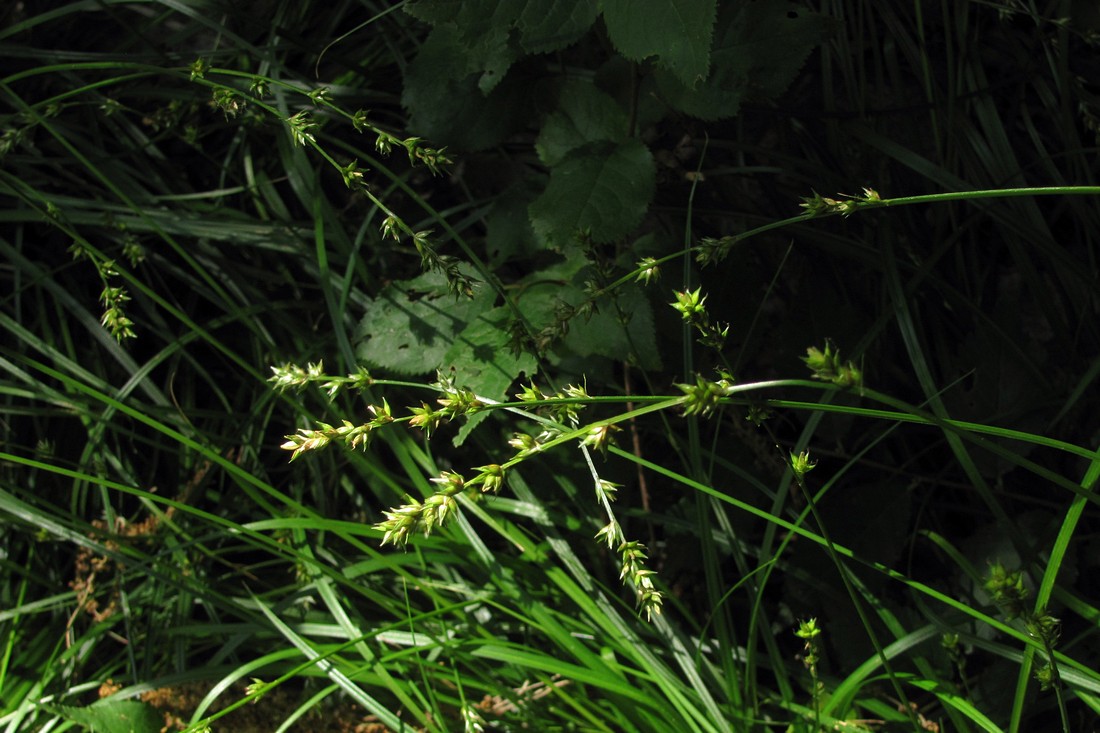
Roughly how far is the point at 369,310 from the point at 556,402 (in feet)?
2.27

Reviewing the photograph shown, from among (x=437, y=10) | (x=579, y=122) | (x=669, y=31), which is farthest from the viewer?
(x=579, y=122)

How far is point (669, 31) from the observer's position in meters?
1.07

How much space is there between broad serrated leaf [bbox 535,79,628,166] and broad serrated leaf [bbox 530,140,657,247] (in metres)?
0.06

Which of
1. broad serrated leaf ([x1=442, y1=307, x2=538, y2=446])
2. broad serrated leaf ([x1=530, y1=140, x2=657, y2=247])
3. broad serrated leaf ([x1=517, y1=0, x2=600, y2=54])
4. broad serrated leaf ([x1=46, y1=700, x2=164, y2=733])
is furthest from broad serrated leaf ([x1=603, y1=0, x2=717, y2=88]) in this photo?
broad serrated leaf ([x1=46, y1=700, x2=164, y2=733])

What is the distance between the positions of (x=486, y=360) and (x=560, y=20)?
49cm

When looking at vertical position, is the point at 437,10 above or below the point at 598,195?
above

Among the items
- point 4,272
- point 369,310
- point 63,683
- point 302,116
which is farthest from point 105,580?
point 302,116

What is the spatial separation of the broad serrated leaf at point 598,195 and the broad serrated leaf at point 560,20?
0.18 m

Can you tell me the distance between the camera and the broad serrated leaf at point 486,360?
1206 millimetres

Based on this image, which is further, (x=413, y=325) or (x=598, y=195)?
(x=413, y=325)

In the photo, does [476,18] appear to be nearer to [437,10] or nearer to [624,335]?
[437,10]

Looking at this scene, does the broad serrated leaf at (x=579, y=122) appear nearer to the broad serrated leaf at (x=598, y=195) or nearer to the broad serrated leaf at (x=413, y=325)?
the broad serrated leaf at (x=598, y=195)

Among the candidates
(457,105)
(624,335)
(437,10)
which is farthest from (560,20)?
(624,335)

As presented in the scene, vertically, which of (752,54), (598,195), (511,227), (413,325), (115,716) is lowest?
(115,716)
